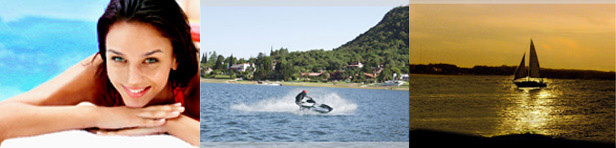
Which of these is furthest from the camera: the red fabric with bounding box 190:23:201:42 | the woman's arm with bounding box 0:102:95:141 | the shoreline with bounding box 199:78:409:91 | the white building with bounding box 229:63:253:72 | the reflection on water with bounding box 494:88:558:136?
the shoreline with bounding box 199:78:409:91

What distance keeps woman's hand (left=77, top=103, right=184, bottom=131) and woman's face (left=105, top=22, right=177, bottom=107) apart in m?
0.08

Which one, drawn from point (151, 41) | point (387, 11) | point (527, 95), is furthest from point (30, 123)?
point (387, 11)

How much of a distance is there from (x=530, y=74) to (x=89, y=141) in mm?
7519

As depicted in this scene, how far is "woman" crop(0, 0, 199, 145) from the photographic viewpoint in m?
4.88

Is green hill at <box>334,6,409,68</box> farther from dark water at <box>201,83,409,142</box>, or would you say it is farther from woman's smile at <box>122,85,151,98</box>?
woman's smile at <box>122,85,151,98</box>

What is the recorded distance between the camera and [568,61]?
8617 millimetres

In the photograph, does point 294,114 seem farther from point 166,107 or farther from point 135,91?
point 135,91

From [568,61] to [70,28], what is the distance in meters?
7.11

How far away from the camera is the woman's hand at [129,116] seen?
16.5 ft

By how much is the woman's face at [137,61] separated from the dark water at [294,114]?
9.21 metres

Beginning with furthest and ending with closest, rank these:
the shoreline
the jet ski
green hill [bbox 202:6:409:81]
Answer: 1. the jet ski
2. the shoreline
3. green hill [bbox 202:6:409:81]

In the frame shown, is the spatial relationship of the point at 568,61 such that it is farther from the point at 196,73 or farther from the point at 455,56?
the point at 196,73

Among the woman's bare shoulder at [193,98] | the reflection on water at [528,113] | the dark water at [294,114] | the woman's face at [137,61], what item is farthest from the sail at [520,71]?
the woman's face at [137,61]

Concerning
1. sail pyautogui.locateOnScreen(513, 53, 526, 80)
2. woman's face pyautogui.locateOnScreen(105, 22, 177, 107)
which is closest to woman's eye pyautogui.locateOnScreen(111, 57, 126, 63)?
woman's face pyautogui.locateOnScreen(105, 22, 177, 107)
